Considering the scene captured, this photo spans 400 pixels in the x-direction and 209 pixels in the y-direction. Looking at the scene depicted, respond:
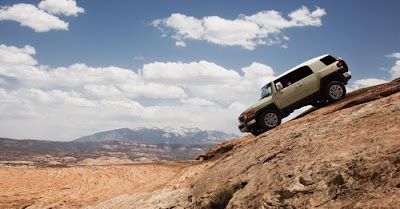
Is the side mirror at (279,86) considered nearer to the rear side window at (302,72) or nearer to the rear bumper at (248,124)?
the rear side window at (302,72)

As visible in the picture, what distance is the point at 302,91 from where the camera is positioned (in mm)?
14234

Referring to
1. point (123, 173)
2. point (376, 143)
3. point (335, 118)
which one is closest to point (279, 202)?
point (376, 143)

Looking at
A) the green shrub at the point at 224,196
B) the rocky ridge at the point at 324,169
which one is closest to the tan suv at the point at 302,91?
the rocky ridge at the point at 324,169

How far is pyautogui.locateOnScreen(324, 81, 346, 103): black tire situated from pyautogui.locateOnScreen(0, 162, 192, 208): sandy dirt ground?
800 cm

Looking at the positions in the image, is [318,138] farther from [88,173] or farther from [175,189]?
[88,173]

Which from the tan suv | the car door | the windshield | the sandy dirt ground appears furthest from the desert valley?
the sandy dirt ground

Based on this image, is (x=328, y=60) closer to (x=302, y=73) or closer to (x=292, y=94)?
(x=302, y=73)

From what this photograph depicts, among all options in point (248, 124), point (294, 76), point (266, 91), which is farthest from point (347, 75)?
point (248, 124)

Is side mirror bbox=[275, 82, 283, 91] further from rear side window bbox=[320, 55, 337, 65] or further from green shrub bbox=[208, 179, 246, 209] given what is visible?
green shrub bbox=[208, 179, 246, 209]

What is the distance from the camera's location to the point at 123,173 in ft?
78.9

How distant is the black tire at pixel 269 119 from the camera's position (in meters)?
14.3

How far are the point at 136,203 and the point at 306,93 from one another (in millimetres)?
8357

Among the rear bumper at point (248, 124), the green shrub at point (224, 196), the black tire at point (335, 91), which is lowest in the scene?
the green shrub at point (224, 196)

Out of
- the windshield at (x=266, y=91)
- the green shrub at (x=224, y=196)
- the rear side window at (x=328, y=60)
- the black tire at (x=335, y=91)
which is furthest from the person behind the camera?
the windshield at (x=266, y=91)
